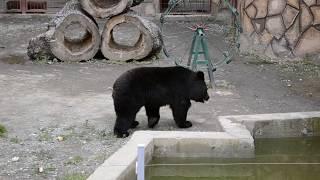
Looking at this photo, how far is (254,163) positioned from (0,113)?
3.37 meters

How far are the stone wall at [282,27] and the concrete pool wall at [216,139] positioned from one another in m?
4.56

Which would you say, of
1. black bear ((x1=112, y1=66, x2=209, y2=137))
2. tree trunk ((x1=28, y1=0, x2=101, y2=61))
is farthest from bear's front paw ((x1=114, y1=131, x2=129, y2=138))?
tree trunk ((x1=28, y1=0, x2=101, y2=61))

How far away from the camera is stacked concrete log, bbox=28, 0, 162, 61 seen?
1108 centimetres

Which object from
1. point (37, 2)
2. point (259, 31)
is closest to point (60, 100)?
point (259, 31)

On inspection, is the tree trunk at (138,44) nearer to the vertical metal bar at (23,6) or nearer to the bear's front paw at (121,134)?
the bear's front paw at (121,134)

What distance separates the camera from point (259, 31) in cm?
1221

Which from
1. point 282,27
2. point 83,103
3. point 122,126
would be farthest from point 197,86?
point 282,27

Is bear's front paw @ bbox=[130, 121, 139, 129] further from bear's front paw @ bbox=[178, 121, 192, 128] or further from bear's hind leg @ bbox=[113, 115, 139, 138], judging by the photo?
bear's front paw @ bbox=[178, 121, 192, 128]

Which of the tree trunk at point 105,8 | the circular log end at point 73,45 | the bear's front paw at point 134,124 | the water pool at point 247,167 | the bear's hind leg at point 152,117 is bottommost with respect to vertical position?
the water pool at point 247,167

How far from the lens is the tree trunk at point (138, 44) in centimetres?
1122

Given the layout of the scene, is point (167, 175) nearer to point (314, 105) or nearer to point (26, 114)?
point (26, 114)

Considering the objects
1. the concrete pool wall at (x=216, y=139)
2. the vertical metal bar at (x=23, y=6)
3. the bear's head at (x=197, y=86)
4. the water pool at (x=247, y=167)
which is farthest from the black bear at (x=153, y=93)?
the vertical metal bar at (x=23, y=6)

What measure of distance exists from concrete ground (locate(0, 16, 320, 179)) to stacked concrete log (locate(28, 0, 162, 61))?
23cm

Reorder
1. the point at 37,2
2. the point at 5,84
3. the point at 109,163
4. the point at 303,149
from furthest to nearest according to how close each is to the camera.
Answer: the point at 37,2 < the point at 5,84 < the point at 303,149 < the point at 109,163
